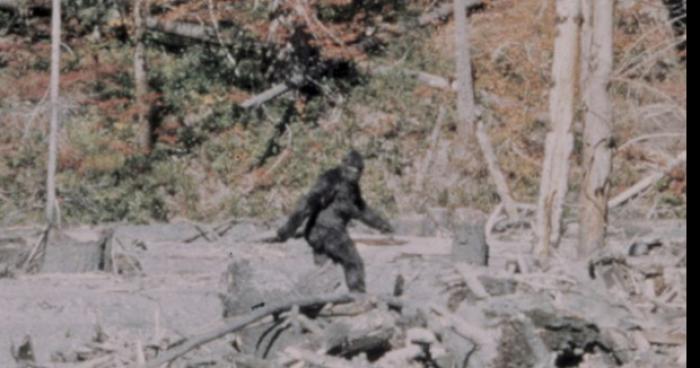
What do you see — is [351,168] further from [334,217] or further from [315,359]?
[315,359]

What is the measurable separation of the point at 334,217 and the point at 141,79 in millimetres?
17581

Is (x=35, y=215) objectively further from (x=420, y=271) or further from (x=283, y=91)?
(x=420, y=271)

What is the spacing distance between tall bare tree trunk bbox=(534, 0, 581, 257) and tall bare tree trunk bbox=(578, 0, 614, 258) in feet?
0.92

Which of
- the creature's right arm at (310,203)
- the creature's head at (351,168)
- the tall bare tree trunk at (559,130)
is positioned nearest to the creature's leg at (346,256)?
the creature's right arm at (310,203)

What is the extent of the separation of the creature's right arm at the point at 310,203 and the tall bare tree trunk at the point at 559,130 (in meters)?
5.07

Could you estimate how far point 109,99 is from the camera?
28875 mm

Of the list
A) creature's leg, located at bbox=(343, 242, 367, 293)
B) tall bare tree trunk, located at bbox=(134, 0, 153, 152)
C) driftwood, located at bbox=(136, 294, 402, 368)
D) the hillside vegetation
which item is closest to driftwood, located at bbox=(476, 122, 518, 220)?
the hillside vegetation

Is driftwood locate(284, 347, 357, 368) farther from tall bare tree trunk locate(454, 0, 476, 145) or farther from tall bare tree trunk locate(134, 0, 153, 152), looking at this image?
tall bare tree trunk locate(134, 0, 153, 152)

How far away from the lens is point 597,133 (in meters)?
16.4

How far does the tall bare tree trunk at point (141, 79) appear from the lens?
28125 millimetres

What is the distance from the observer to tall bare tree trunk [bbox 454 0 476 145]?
27.2m

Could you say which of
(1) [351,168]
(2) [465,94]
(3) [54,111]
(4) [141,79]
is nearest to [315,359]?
(1) [351,168]

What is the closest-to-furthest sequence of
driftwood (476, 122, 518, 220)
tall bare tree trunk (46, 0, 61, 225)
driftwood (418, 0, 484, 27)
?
tall bare tree trunk (46, 0, 61, 225), driftwood (476, 122, 518, 220), driftwood (418, 0, 484, 27)
